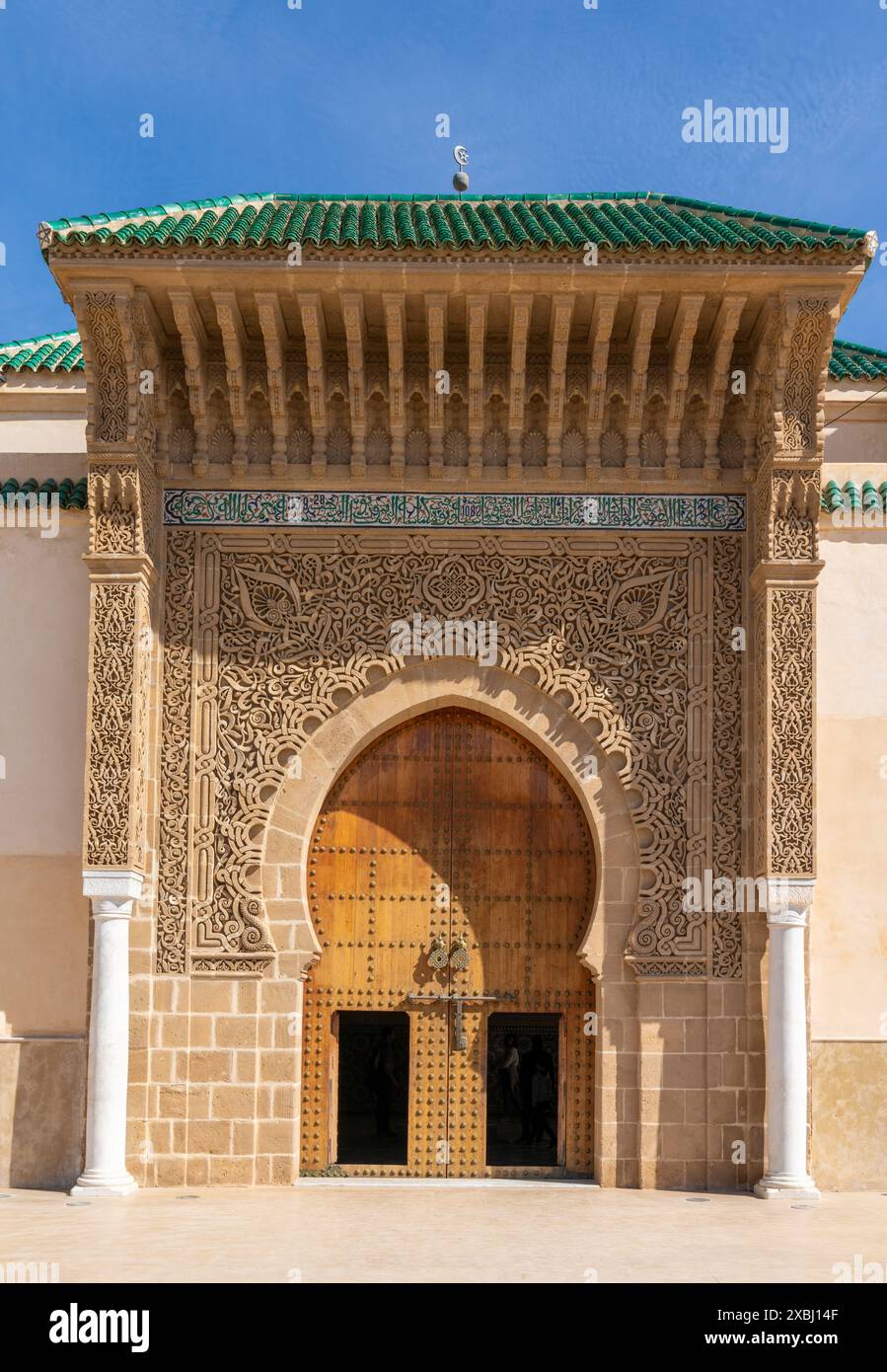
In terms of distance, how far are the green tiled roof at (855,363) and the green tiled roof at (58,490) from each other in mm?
3969

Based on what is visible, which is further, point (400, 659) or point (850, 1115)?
point (400, 659)

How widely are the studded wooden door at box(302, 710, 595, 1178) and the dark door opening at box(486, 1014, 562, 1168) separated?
113 millimetres

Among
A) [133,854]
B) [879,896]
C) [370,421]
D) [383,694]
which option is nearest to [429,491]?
[370,421]

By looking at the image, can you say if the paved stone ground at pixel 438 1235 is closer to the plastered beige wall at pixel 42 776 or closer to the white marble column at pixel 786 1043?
the white marble column at pixel 786 1043

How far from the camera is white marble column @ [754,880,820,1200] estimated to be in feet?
23.2

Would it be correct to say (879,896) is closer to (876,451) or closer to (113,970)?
(876,451)

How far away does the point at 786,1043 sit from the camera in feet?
23.4

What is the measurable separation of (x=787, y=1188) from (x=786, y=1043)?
61 cm

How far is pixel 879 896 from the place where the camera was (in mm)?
7633

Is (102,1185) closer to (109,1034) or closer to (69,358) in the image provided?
(109,1034)

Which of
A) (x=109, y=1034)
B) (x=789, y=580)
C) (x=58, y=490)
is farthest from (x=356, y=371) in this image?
(x=109, y=1034)

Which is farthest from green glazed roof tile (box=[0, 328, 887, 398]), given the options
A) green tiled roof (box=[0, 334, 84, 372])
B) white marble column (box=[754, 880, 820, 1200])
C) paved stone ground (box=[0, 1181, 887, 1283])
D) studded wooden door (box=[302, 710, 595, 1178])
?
paved stone ground (box=[0, 1181, 887, 1283])

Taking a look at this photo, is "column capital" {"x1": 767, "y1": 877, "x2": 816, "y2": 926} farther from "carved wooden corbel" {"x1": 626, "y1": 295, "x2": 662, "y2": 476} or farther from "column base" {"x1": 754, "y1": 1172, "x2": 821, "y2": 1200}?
"carved wooden corbel" {"x1": 626, "y1": 295, "x2": 662, "y2": 476}
